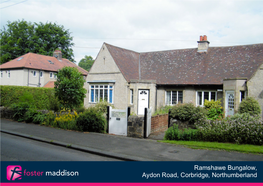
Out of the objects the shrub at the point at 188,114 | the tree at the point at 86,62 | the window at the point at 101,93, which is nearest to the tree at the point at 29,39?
the window at the point at 101,93

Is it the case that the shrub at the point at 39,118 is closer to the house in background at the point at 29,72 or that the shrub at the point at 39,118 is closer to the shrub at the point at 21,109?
the shrub at the point at 21,109

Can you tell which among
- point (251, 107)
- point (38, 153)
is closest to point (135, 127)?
point (38, 153)

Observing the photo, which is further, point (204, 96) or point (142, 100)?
point (142, 100)

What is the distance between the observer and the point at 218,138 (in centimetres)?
1019

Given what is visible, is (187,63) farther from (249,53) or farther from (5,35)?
(5,35)

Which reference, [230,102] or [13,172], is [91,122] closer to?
[13,172]

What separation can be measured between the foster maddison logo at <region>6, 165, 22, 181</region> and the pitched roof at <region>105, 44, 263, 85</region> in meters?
15.9

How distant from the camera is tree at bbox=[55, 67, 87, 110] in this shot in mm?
17297

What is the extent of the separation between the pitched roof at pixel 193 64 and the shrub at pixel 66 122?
8.43 meters

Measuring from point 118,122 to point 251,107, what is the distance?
974cm

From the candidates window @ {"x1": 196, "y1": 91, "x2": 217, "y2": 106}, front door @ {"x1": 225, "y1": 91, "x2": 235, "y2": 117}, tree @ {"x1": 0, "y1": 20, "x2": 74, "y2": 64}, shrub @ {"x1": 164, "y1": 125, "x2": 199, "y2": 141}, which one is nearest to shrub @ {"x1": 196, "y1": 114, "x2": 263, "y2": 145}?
shrub @ {"x1": 164, "y1": 125, "x2": 199, "y2": 141}

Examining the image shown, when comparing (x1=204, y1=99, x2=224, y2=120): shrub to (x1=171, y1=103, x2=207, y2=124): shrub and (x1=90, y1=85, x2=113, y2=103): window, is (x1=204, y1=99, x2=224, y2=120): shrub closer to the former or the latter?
(x1=171, y1=103, x2=207, y2=124): shrub

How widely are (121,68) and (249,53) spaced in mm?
12145

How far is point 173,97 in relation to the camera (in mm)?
21172
